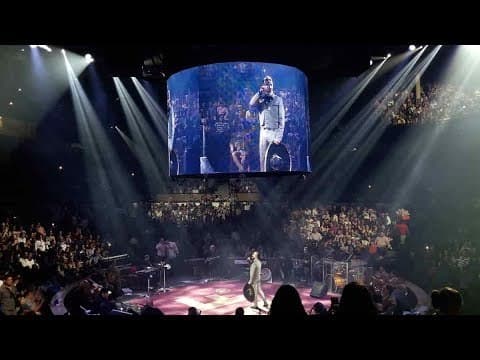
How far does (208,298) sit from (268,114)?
5745mm

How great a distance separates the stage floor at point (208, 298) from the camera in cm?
1017

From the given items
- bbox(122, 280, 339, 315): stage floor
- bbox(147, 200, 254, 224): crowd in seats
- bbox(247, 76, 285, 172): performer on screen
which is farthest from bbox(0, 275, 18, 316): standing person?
bbox(147, 200, 254, 224): crowd in seats

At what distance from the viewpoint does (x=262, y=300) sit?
10758 mm

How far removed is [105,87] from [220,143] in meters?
8.12

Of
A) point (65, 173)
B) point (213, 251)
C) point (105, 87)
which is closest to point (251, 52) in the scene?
point (213, 251)

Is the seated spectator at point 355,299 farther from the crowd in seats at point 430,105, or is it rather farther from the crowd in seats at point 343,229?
the crowd in seats at point 430,105

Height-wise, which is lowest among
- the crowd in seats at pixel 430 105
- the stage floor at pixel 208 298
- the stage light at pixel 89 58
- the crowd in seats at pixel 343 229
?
the stage floor at pixel 208 298

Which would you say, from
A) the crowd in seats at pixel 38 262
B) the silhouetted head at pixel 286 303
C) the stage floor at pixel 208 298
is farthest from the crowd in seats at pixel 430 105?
the silhouetted head at pixel 286 303

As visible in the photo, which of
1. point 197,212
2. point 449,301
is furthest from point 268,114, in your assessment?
point 449,301

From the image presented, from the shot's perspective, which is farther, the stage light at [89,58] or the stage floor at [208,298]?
the stage light at [89,58]

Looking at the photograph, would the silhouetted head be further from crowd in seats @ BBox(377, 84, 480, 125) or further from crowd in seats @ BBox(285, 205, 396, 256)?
crowd in seats @ BBox(377, 84, 480, 125)

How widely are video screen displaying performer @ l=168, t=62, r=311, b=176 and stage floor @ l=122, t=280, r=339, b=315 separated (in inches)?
145

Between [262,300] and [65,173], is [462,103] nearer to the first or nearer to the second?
[262,300]

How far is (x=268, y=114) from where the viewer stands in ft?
39.0
